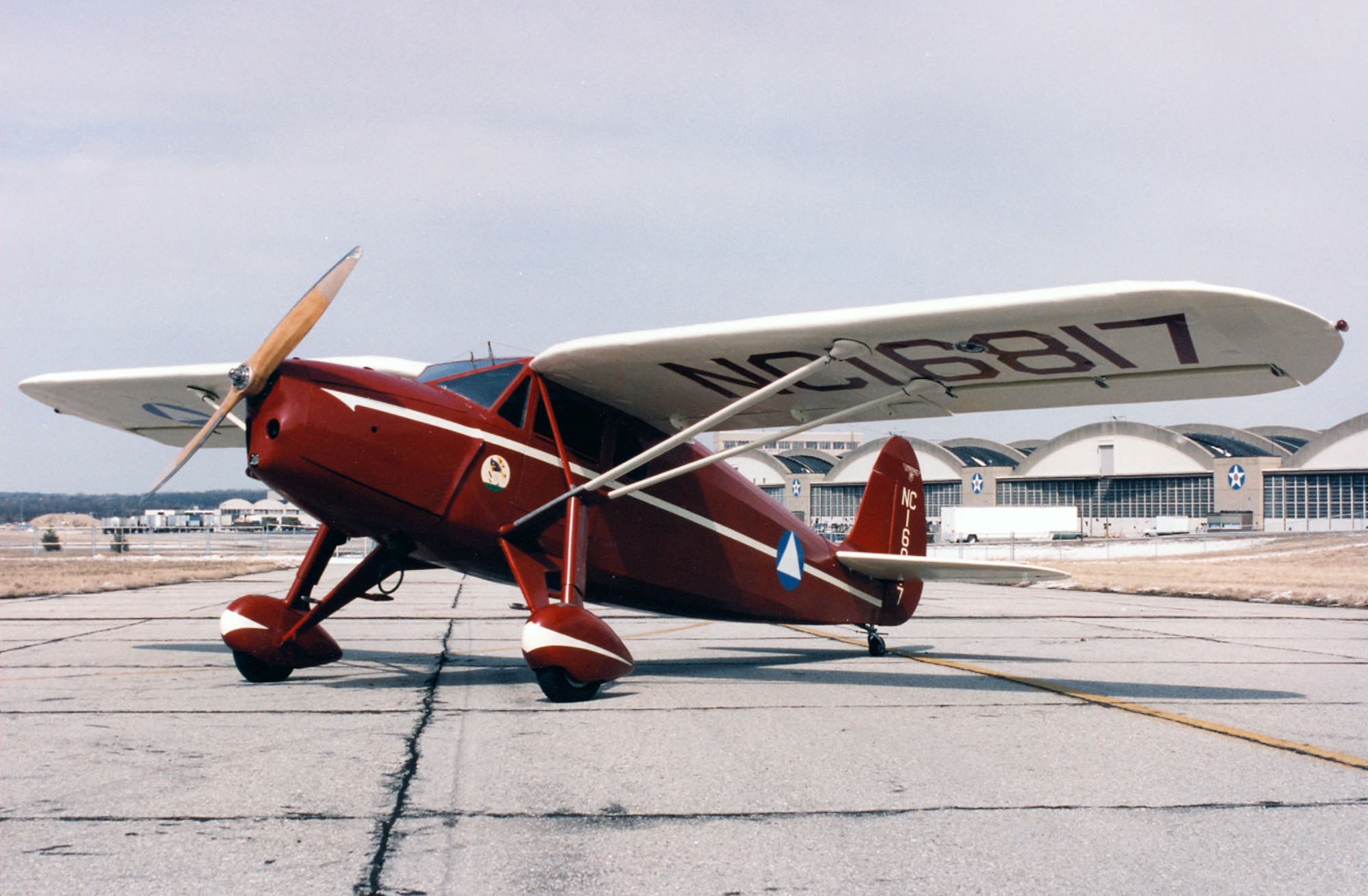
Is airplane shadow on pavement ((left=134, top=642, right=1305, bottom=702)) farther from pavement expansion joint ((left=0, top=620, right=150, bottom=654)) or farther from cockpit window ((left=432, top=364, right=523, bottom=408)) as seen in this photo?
cockpit window ((left=432, top=364, right=523, bottom=408))

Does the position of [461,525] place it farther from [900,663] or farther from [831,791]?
[900,663]

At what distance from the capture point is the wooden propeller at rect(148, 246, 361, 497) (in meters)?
6.38

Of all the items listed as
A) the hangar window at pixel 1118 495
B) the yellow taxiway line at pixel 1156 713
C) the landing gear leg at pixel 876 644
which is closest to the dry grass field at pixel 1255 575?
the landing gear leg at pixel 876 644

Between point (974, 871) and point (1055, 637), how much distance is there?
9710 millimetres

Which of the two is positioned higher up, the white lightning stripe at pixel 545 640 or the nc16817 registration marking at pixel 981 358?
the nc16817 registration marking at pixel 981 358

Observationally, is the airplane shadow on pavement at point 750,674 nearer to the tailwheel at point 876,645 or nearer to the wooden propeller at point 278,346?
the tailwheel at point 876,645

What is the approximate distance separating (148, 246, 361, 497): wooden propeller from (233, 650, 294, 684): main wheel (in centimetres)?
170

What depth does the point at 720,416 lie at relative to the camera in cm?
789

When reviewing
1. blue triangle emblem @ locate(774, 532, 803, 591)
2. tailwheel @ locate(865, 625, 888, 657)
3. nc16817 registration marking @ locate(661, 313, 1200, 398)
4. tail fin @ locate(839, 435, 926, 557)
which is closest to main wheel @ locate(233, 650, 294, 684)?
nc16817 registration marking @ locate(661, 313, 1200, 398)

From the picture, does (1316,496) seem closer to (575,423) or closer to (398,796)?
(575,423)

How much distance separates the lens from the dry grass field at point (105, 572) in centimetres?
1978

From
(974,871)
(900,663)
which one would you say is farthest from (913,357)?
(974,871)

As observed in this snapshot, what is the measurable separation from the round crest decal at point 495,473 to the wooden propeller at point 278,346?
1.50 meters

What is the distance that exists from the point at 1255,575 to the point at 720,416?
24.1m
